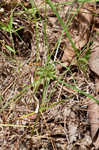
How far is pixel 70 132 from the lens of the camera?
1844mm

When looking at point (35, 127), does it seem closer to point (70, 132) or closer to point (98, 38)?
point (70, 132)

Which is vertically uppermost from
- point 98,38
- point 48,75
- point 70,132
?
point 98,38

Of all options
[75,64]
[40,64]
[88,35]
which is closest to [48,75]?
[40,64]

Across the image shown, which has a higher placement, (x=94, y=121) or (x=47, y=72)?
(x=47, y=72)

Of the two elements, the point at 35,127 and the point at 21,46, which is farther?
the point at 21,46

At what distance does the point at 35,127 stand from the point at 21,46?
780mm

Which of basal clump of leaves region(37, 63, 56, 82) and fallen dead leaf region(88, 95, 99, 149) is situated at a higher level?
basal clump of leaves region(37, 63, 56, 82)

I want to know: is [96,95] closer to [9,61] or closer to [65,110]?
[65,110]

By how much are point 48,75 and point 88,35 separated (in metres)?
0.54

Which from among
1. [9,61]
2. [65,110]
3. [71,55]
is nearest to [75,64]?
[71,55]

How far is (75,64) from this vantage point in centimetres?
186

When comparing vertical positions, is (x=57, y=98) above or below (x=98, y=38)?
below

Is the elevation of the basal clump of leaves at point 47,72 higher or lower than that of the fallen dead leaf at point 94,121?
higher

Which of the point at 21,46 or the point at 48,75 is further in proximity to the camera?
the point at 21,46
